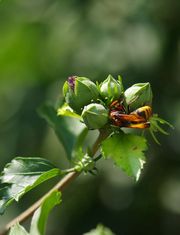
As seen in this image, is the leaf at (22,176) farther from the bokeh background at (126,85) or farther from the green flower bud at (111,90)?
the bokeh background at (126,85)

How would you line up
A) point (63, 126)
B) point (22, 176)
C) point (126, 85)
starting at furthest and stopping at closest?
1. point (126, 85)
2. point (63, 126)
3. point (22, 176)

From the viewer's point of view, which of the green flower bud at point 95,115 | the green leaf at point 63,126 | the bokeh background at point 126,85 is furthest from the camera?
the bokeh background at point 126,85

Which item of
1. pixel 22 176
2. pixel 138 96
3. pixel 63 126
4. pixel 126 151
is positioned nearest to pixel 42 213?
pixel 22 176

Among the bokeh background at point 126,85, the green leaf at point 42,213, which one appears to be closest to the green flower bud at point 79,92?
the green leaf at point 42,213

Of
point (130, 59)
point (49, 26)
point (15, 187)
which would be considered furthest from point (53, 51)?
point (15, 187)

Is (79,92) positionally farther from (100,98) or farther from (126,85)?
(126,85)

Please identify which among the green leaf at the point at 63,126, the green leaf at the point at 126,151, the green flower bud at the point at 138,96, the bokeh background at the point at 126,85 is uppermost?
the green flower bud at the point at 138,96

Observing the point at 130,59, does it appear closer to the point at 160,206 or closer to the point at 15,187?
the point at 160,206
